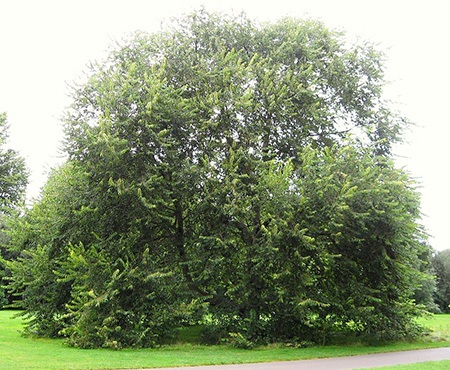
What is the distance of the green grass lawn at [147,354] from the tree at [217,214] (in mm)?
926

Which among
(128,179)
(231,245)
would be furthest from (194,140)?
(231,245)

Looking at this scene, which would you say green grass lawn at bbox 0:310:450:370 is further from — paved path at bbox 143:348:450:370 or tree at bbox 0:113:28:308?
tree at bbox 0:113:28:308

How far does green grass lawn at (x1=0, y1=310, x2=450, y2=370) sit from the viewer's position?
14.1m

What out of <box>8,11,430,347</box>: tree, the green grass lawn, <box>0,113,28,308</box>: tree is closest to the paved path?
the green grass lawn

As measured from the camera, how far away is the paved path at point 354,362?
14.1 metres

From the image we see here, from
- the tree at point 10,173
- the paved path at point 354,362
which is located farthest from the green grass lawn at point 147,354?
the tree at point 10,173

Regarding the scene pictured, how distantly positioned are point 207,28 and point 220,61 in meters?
2.67

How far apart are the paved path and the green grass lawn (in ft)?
2.70

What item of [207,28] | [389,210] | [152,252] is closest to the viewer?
[389,210]

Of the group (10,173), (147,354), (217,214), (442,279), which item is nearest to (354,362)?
(147,354)

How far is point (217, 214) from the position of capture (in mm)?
20641

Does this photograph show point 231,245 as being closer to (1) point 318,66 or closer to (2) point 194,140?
(2) point 194,140

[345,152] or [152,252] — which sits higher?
[345,152]

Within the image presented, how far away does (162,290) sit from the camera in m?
19.7
